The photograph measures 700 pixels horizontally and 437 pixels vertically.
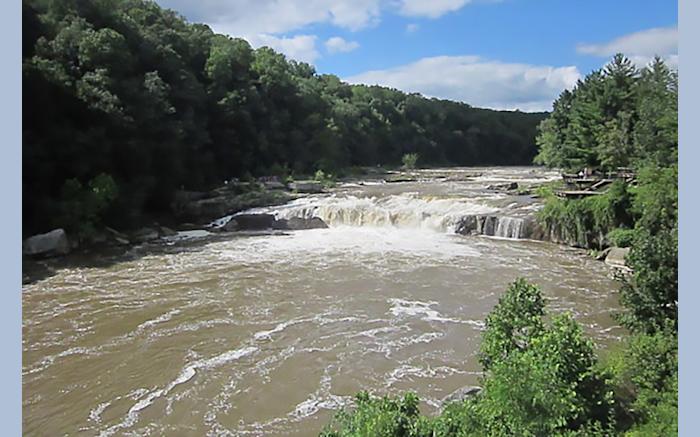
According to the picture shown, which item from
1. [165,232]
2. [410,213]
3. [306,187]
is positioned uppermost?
[306,187]

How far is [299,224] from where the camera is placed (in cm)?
2706

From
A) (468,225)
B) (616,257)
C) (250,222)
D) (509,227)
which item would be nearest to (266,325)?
Result: (616,257)

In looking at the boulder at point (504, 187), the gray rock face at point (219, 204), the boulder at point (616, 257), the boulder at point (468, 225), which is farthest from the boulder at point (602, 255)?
the gray rock face at point (219, 204)

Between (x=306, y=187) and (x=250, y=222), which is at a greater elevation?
(x=306, y=187)

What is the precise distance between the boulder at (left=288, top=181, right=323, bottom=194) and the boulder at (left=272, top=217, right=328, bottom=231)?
7673 millimetres

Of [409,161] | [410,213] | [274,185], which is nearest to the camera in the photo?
[410,213]

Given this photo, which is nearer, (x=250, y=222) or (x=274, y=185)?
(x=250, y=222)

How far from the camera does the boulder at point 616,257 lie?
60.8 feet

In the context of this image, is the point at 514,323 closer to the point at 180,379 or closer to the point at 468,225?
the point at 180,379

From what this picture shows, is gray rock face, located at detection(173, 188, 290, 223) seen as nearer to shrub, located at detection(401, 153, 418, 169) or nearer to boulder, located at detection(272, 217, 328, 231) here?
boulder, located at detection(272, 217, 328, 231)

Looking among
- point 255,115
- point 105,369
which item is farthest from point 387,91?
point 105,369

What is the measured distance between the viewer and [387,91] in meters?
81.3

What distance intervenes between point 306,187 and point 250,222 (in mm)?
8650

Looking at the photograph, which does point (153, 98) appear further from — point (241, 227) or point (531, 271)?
point (531, 271)
